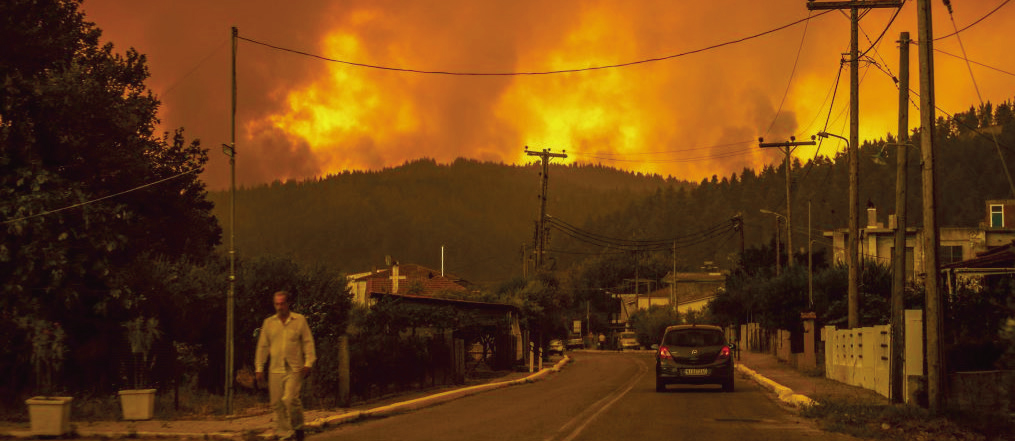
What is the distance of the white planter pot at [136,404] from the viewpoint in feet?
60.3

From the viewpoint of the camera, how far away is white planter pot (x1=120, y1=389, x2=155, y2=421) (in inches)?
724

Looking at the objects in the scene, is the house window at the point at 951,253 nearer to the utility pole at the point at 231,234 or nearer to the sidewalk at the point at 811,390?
the sidewalk at the point at 811,390

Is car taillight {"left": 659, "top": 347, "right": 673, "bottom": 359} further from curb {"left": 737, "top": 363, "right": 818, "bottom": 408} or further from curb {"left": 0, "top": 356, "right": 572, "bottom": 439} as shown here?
curb {"left": 0, "top": 356, "right": 572, "bottom": 439}

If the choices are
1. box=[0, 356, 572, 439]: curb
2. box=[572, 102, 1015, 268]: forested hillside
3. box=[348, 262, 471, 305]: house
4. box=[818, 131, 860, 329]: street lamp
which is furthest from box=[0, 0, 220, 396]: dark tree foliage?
box=[572, 102, 1015, 268]: forested hillside

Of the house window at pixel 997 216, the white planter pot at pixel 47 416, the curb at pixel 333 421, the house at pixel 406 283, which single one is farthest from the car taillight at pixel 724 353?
the house window at pixel 997 216

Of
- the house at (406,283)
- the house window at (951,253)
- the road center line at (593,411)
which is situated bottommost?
the road center line at (593,411)

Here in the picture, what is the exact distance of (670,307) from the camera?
103 m

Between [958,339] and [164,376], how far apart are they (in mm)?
19939

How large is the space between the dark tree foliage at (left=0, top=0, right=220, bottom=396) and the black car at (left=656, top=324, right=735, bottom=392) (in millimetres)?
13297

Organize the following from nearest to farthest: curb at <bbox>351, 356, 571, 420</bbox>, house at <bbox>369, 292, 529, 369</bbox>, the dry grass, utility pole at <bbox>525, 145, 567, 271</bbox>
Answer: the dry grass, curb at <bbox>351, 356, 571, 420</bbox>, house at <bbox>369, 292, 529, 369</bbox>, utility pole at <bbox>525, 145, 567, 271</bbox>

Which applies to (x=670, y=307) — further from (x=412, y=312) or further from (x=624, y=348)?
(x=412, y=312)

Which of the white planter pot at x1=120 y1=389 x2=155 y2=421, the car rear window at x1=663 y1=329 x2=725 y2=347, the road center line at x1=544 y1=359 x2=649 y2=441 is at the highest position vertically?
the car rear window at x1=663 y1=329 x2=725 y2=347

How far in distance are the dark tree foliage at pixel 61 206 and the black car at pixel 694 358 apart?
13.3 meters

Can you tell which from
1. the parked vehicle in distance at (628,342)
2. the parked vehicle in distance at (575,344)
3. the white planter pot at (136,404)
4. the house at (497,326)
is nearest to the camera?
the white planter pot at (136,404)
